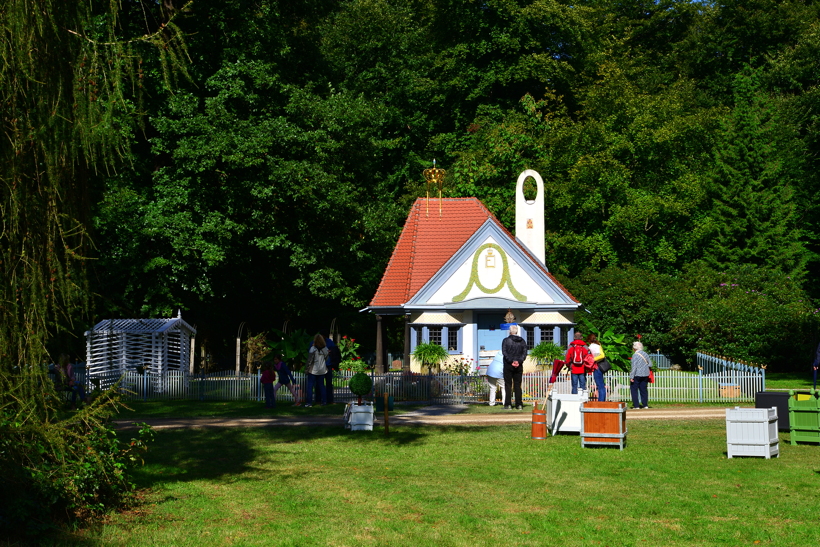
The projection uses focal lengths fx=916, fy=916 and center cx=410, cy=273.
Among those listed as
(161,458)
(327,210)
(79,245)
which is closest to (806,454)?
(161,458)

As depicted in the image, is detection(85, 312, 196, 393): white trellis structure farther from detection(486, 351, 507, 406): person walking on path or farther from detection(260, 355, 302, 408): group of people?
detection(486, 351, 507, 406): person walking on path

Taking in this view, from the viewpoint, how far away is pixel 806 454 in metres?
15.4

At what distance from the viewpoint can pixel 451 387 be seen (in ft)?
84.2

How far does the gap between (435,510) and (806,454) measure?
764 cm

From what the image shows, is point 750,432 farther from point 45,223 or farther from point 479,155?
point 479,155

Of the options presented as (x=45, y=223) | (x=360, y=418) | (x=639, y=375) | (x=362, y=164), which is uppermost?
(x=362, y=164)

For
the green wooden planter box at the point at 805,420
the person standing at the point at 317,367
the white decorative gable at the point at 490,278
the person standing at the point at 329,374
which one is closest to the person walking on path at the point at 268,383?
the person standing at the point at 317,367

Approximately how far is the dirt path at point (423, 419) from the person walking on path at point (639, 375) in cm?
50

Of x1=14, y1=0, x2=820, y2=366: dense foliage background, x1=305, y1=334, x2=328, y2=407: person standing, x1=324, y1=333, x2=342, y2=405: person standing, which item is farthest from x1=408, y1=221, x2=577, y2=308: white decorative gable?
x1=305, y1=334, x2=328, y2=407: person standing

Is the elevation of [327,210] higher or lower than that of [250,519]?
higher

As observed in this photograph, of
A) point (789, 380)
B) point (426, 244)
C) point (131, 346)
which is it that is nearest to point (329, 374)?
point (131, 346)

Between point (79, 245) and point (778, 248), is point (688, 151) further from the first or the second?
point (79, 245)

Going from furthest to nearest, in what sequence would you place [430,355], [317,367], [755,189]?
[755,189] < [430,355] < [317,367]

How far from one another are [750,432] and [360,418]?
7.62m
